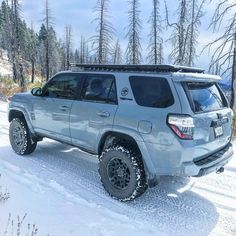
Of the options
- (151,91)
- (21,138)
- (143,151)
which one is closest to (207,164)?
(143,151)

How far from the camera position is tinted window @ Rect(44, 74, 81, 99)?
237 inches

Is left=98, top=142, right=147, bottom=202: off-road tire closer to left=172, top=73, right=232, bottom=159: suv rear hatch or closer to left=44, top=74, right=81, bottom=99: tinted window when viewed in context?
left=172, top=73, right=232, bottom=159: suv rear hatch

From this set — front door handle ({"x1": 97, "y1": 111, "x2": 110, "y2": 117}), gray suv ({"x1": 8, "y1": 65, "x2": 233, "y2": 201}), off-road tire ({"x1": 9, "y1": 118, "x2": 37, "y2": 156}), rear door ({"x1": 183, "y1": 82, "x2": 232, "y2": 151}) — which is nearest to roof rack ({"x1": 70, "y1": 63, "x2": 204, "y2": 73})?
gray suv ({"x1": 8, "y1": 65, "x2": 233, "y2": 201})

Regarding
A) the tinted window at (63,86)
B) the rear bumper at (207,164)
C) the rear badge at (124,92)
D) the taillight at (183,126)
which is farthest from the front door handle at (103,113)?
the rear bumper at (207,164)

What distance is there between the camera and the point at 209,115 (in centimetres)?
473

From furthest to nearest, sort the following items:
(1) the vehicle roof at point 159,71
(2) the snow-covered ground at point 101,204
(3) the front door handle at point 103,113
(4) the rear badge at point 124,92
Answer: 1. (3) the front door handle at point 103,113
2. (4) the rear badge at point 124,92
3. (1) the vehicle roof at point 159,71
4. (2) the snow-covered ground at point 101,204

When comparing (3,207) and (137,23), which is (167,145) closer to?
(3,207)

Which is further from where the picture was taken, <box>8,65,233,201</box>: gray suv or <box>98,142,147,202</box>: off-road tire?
<box>98,142,147,202</box>: off-road tire

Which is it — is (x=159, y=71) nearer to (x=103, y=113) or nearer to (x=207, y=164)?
(x=103, y=113)

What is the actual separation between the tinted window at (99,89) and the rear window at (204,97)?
1203mm

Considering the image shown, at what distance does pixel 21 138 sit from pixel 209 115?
4.12m

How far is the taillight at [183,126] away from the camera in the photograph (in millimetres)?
4375

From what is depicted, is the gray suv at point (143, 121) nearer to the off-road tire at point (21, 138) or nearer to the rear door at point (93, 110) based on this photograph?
the rear door at point (93, 110)

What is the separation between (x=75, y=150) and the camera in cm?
758
